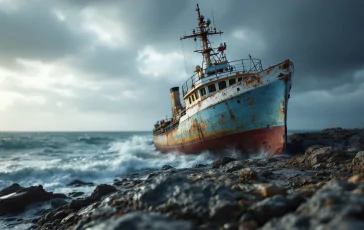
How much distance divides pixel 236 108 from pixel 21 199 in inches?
445

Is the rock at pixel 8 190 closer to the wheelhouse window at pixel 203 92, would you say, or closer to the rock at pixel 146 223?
the rock at pixel 146 223

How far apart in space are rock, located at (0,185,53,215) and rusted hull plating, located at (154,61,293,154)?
10104 millimetres

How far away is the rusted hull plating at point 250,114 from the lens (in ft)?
46.3

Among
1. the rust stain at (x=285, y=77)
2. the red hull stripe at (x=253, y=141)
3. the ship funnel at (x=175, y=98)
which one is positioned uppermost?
the ship funnel at (x=175, y=98)

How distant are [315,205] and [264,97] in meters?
12.3

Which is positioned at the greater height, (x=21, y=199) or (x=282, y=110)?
(x=282, y=110)

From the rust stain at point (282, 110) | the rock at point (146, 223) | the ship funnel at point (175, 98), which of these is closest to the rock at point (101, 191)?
the rock at point (146, 223)

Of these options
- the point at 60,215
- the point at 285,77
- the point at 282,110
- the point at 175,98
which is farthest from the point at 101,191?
the point at 175,98

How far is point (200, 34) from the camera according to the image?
2150cm

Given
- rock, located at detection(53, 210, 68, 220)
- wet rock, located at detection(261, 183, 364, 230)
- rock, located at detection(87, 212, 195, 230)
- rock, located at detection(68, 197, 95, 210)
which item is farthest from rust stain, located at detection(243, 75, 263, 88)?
rock, located at detection(87, 212, 195, 230)

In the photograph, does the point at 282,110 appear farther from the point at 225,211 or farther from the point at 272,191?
the point at 225,211

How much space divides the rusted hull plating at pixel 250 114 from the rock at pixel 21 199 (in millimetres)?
10104

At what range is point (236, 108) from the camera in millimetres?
15203

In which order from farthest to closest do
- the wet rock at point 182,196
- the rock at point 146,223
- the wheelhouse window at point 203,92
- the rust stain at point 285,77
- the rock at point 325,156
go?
the wheelhouse window at point 203,92, the rust stain at point 285,77, the rock at point 325,156, the wet rock at point 182,196, the rock at point 146,223
